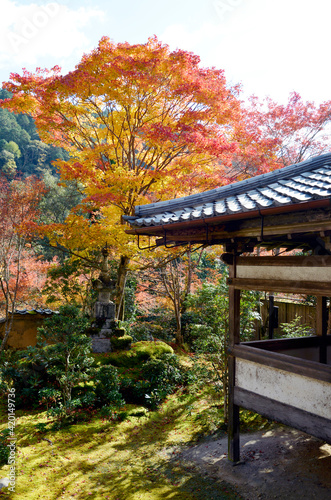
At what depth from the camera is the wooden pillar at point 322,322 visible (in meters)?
5.86

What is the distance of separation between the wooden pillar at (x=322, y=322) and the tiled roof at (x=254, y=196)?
2558 mm

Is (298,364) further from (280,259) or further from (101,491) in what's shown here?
(101,491)

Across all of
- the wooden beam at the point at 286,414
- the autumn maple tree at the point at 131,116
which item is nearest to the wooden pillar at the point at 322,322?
the wooden beam at the point at 286,414

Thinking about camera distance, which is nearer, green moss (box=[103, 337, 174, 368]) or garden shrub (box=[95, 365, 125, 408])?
garden shrub (box=[95, 365, 125, 408])

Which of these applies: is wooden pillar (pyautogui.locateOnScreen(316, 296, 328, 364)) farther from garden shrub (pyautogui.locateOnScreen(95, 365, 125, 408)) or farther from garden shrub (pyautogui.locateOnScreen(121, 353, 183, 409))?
garden shrub (pyautogui.locateOnScreen(95, 365, 125, 408))

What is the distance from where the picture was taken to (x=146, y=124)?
28.3ft

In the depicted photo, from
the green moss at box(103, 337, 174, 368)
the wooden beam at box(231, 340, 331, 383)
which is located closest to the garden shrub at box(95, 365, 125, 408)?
the green moss at box(103, 337, 174, 368)

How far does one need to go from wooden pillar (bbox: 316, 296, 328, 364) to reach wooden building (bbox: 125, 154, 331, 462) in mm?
932

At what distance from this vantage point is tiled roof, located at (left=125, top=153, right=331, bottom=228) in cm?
327

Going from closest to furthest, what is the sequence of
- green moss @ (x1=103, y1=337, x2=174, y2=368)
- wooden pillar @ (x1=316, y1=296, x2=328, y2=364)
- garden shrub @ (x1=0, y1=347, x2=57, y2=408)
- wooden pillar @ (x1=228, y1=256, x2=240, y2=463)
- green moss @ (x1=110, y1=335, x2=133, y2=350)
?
wooden pillar @ (x1=228, y1=256, x2=240, y2=463)
wooden pillar @ (x1=316, y1=296, x2=328, y2=364)
garden shrub @ (x1=0, y1=347, x2=57, y2=408)
green moss @ (x1=103, y1=337, x2=174, y2=368)
green moss @ (x1=110, y1=335, x2=133, y2=350)

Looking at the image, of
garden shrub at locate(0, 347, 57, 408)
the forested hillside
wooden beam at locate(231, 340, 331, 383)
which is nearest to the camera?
wooden beam at locate(231, 340, 331, 383)

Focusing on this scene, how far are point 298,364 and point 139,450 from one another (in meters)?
3.32

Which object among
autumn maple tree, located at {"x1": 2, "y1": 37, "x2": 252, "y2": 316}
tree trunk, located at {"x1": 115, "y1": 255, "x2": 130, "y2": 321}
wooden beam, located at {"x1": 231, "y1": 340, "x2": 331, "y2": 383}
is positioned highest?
autumn maple tree, located at {"x1": 2, "y1": 37, "x2": 252, "y2": 316}

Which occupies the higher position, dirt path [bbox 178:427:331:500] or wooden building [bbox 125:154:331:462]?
wooden building [bbox 125:154:331:462]
